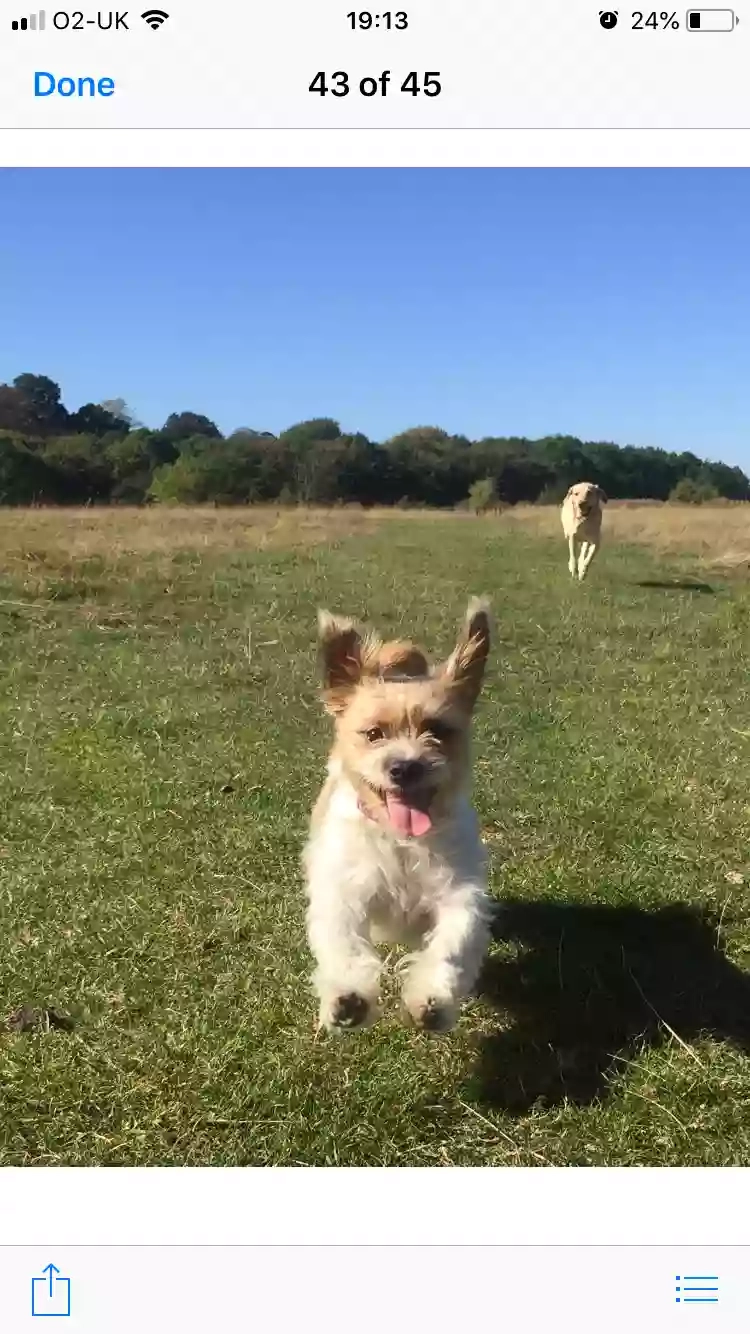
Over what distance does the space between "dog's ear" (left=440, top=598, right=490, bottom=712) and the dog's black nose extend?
213 millimetres

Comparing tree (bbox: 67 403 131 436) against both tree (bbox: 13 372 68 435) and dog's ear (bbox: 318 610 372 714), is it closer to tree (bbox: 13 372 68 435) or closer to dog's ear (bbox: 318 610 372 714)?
tree (bbox: 13 372 68 435)

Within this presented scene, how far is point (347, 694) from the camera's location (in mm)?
2434

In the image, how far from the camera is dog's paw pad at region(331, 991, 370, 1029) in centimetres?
212

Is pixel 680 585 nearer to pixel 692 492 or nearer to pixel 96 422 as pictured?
pixel 692 492

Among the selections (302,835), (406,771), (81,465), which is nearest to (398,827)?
(406,771)

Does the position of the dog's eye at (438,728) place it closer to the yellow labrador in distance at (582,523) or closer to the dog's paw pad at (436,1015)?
the dog's paw pad at (436,1015)

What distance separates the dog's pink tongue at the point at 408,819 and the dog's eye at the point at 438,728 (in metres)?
0.17
